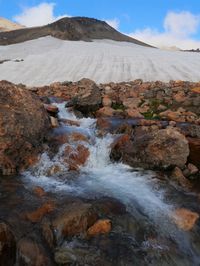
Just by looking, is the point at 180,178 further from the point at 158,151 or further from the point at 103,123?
the point at 103,123

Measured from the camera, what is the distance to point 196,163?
31.0 feet

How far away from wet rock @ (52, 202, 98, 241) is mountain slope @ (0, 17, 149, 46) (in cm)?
3243

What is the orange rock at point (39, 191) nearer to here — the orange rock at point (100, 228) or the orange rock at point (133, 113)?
the orange rock at point (100, 228)

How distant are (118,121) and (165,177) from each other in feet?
12.3

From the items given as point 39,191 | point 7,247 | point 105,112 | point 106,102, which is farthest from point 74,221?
point 106,102

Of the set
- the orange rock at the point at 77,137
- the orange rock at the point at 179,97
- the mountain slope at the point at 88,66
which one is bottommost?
the mountain slope at the point at 88,66

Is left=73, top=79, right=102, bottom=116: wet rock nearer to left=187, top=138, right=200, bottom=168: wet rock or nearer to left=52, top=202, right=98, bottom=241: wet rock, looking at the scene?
left=187, top=138, right=200, bottom=168: wet rock

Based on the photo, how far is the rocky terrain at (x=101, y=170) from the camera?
19.4ft

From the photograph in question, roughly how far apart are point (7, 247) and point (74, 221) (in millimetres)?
1135

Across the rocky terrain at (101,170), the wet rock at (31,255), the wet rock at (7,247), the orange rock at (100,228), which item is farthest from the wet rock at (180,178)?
the wet rock at (7,247)

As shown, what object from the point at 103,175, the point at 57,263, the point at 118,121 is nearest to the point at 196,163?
the point at 103,175

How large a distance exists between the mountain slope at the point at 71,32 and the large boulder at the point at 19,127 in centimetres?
2798

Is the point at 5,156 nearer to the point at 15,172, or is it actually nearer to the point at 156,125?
the point at 15,172

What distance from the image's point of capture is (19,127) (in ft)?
30.4
